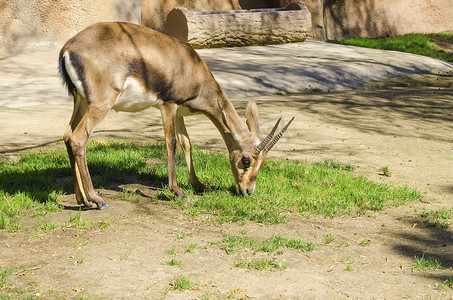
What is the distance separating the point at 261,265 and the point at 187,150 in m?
2.23

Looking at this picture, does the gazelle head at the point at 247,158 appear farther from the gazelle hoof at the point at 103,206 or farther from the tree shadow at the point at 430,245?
the tree shadow at the point at 430,245

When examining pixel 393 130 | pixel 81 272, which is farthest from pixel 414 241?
pixel 393 130

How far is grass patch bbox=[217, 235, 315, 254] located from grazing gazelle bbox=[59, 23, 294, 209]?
3.59 feet

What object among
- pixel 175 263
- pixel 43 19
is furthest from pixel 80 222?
pixel 43 19

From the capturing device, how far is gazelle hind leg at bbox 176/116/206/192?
20.4 ft

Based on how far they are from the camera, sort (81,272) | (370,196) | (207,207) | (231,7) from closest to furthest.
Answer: (81,272) < (207,207) < (370,196) < (231,7)

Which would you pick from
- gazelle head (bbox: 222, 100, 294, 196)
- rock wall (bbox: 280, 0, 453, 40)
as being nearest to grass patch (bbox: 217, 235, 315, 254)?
gazelle head (bbox: 222, 100, 294, 196)

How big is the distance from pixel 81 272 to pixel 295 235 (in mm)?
1836

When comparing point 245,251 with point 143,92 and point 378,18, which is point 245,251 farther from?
point 378,18

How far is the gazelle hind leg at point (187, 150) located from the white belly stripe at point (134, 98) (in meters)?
0.67

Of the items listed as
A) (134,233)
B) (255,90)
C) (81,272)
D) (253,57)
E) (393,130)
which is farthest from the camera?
(253,57)

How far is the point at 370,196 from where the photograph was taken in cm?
613

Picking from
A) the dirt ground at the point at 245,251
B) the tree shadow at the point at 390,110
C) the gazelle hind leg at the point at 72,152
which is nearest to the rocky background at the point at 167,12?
the dirt ground at the point at 245,251

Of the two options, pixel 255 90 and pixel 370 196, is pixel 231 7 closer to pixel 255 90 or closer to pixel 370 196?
pixel 255 90
